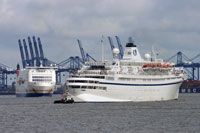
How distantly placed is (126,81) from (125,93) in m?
2.26

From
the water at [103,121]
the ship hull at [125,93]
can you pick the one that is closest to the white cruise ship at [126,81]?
the ship hull at [125,93]

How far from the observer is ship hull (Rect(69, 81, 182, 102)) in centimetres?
10725

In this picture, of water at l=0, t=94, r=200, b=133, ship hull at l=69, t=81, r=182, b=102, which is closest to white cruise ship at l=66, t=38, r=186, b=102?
ship hull at l=69, t=81, r=182, b=102

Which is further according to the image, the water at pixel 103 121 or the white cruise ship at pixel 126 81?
the white cruise ship at pixel 126 81

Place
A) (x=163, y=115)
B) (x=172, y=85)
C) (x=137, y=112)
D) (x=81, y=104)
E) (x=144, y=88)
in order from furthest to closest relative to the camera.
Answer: (x=172, y=85)
(x=144, y=88)
(x=81, y=104)
(x=137, y=112)
(x=163, y=115)

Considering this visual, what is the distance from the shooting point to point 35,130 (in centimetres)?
6381

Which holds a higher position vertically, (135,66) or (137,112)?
(135,66)

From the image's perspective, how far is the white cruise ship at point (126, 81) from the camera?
107438 mm

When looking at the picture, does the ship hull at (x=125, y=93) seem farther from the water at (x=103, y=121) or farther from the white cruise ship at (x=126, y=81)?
the water at (x=103, y=121)

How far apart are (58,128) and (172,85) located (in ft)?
212

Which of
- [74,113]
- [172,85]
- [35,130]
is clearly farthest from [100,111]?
[172,85]

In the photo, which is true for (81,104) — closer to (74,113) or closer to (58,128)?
(74,113)

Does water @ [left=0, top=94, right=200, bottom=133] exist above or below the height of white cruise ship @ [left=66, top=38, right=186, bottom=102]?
below

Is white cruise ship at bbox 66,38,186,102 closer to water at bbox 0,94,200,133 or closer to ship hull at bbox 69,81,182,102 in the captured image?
ship hull at bbox 69,81,182,102
